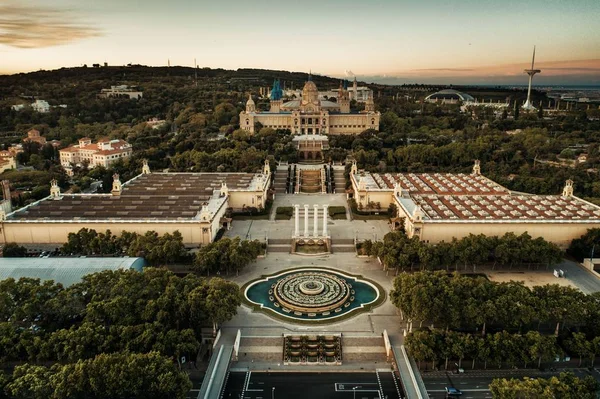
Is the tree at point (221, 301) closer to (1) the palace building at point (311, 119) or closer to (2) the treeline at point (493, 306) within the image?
(2) the treeline at point (493, 306)

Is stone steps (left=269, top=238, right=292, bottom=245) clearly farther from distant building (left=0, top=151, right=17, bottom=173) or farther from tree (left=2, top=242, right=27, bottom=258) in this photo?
distant building (left=0, top=151, right=17, bottom=173)

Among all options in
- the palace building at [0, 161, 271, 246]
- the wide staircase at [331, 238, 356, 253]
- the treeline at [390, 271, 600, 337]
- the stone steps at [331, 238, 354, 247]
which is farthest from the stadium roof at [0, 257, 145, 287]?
the treeline at [390, 271, 600, 337]

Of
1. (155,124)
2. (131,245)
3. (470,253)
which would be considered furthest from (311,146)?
(470,253)

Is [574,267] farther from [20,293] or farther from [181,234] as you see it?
[20,293]

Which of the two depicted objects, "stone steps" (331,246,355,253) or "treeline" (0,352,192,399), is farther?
"stone steps" (331,246,355,253)

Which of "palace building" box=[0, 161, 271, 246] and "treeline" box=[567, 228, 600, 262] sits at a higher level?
"palace building" box=[0, 161, 271, 246]

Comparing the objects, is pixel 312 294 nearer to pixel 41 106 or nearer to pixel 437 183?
pixel 437 183
